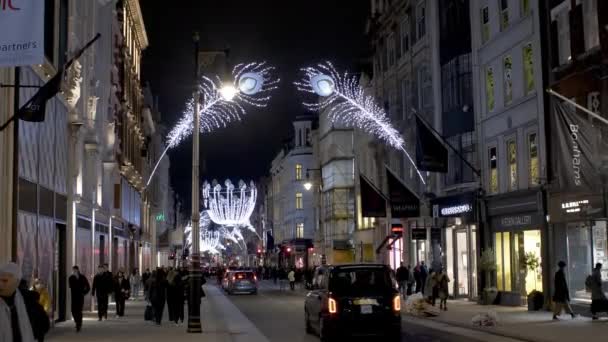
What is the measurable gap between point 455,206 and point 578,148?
40.0 feet

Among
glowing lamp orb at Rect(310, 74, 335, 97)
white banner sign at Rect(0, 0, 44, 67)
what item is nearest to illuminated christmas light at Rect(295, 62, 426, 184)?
glowing lamp orb at Rect(310, 74, 335, 97)

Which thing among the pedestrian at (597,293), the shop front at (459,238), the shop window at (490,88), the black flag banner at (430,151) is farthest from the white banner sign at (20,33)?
the shop front at (459,238)

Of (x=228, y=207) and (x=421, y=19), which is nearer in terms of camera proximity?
(x=421, y=19)

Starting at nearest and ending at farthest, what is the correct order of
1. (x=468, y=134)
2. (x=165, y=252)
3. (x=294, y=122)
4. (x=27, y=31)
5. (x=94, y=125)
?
(x=27, y=31) → (x=94, y=125) → (x=468, y=134) → (x=165, y=252) → (x=294, y=122)

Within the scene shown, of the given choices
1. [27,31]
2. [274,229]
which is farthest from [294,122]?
[27,31]

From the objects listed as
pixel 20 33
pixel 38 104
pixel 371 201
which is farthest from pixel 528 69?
pixel 20 33

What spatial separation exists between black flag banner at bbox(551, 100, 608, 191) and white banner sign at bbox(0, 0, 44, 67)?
1821cm

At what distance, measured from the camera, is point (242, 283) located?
54125mm

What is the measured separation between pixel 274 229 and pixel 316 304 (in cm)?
10622

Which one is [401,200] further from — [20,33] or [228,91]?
[20,33]

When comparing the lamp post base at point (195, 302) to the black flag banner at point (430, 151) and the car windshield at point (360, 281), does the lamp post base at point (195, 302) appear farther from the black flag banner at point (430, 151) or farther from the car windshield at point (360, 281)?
the black flag banner at point (430, 151)

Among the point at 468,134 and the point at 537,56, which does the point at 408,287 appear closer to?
the point at 468,134

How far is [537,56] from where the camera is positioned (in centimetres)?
3247

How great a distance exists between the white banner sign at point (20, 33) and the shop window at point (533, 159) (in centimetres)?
2277
